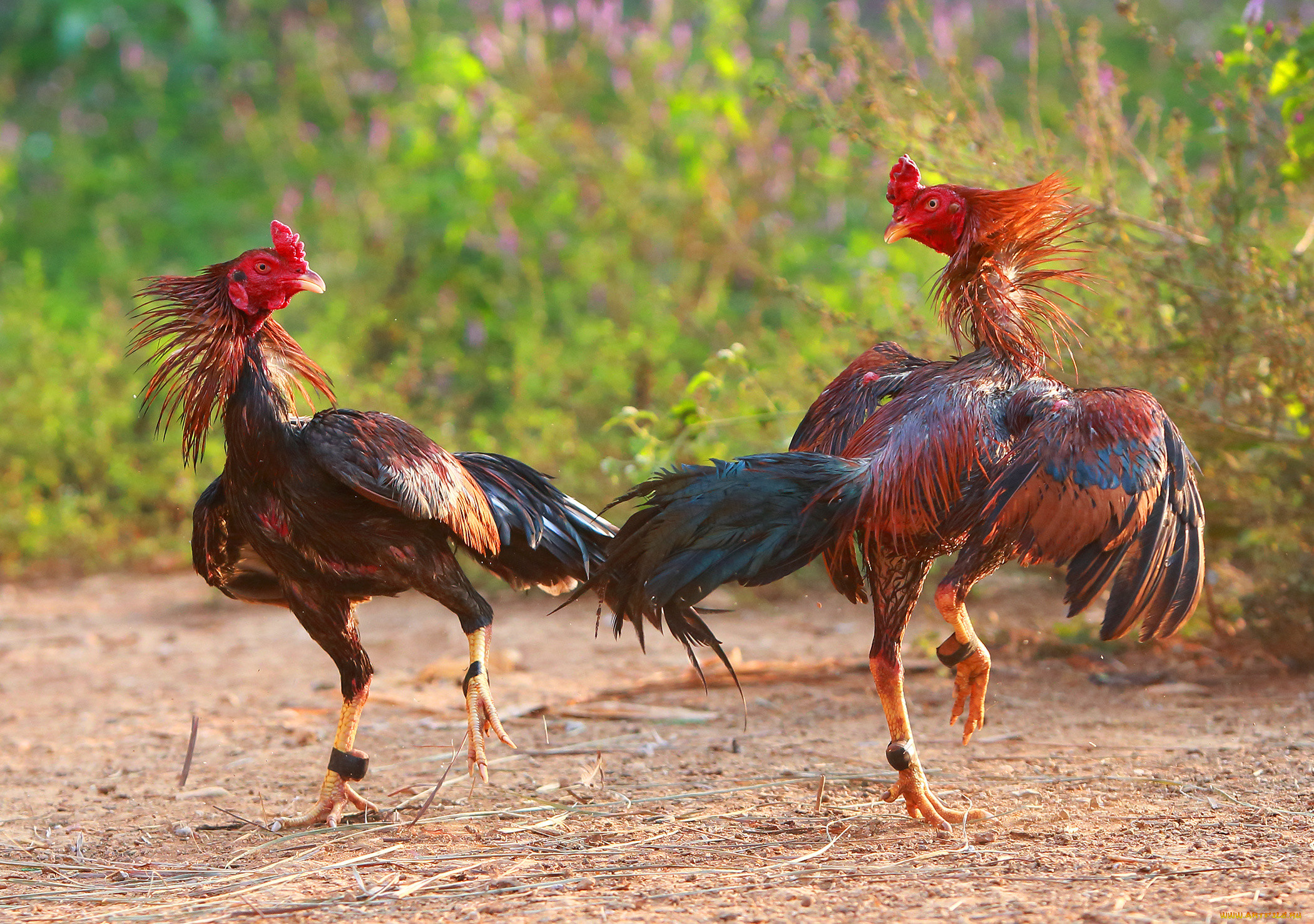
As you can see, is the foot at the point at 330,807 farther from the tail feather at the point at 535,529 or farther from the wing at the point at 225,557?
the tail feather at the point at 535,529

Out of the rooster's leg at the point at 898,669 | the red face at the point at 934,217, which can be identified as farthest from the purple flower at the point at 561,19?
the rooster's leg at the point at 898,669

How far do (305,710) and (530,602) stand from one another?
209 centimetres

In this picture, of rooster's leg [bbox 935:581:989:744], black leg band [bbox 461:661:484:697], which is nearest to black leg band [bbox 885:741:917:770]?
rooster's leg [bbox 935:581:989:744]

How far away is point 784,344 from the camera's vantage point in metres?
7.97

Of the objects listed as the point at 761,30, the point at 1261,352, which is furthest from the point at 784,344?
the point at 761,30

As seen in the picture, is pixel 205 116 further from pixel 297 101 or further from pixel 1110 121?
pixel 1110 121

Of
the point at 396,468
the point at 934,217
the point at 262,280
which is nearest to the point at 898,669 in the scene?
the point at 934,217

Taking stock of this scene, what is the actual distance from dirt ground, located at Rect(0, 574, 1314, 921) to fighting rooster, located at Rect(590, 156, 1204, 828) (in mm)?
550

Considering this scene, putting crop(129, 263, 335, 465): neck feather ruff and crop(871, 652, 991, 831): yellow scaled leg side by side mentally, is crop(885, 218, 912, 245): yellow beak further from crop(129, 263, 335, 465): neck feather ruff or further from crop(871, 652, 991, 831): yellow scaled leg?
crop(129, 263, 335, 465): neck feather ruff

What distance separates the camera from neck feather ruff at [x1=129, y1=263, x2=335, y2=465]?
412cm

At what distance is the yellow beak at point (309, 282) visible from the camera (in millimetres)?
4172

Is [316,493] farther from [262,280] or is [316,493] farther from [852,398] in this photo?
[852,398]

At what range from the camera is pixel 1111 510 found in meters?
3.44

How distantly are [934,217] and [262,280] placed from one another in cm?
215
